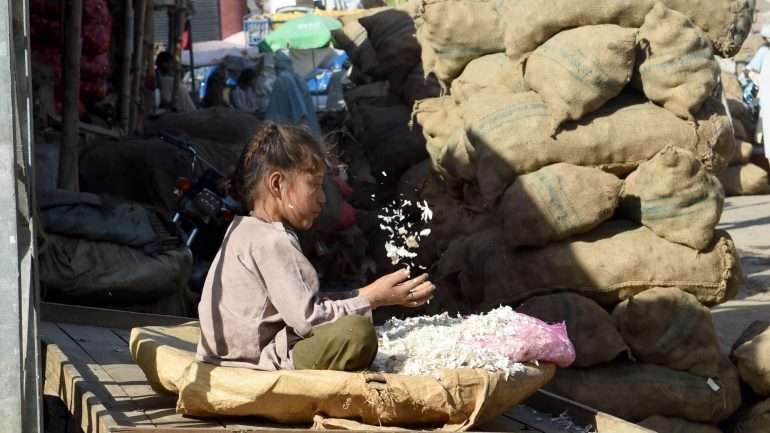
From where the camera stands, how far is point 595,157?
502 cm

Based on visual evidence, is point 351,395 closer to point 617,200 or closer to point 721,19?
point 617,200

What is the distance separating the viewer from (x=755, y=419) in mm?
5039

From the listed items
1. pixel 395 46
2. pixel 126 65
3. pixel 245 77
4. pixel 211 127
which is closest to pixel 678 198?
pixel 395 46

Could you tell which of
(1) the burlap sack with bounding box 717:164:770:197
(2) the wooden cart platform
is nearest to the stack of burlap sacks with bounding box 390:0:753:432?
(2) the wooden cart platform

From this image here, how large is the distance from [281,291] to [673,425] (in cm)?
236

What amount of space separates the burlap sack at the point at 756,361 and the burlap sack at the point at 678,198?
523 mm

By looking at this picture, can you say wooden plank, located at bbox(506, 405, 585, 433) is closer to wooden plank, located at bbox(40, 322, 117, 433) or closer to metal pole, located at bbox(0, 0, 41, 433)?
wooden plank, located at bbox(40, 322, 117, 433)

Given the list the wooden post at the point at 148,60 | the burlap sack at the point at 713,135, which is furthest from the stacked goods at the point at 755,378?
the wooden post at the point at 148,60

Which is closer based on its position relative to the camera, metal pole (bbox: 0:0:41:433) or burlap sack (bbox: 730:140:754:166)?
metal pole (bbox: 0:0:41:433)

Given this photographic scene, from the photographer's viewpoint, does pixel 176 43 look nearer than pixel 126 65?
No

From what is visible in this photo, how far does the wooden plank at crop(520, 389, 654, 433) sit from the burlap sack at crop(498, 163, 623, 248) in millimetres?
1234

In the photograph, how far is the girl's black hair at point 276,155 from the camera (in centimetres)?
323

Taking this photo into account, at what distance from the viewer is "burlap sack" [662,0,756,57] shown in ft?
17.7

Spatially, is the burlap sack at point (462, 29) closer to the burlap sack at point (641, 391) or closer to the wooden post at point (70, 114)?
the burlap sack at point (641, 391)
